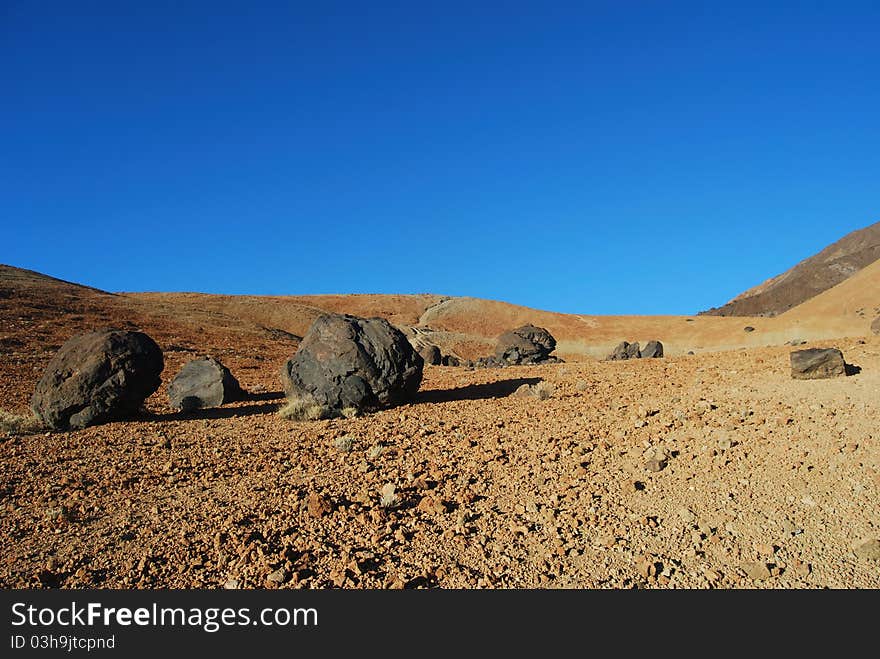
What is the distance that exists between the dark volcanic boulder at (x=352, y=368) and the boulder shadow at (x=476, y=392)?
0.75m

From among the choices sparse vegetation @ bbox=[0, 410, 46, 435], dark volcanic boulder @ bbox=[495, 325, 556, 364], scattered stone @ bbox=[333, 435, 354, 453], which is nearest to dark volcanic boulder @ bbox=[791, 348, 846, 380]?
scattered stone @ bbox=[333, 435, 354, 453]

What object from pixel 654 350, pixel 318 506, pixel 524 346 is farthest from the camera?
pixel 654 350

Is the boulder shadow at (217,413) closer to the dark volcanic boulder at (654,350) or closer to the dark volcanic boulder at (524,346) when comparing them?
the dark volcanic boulder at (524,346)

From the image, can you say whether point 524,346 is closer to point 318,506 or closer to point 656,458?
point 656,458

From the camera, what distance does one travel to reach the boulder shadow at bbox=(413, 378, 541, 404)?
13.2 m

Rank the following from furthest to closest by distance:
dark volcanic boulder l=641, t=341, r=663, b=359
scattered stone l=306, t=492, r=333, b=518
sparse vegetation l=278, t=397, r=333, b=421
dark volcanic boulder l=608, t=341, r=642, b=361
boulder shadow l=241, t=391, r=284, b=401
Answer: dark volcanic boulder l=608, t=341, r=642, b=361 → dark volcanic boulder l=641, t=341, r=663, b=359 → boulder shadow l=241, t=391, r=284, b=401 → sparse vegetation l=278, t=397, r=333, b=421 → scattered stone l=306, t=492, r=333, b=518

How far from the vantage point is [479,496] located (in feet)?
21.5

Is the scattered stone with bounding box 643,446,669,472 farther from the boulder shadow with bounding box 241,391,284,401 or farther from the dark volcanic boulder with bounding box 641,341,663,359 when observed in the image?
the dark volcanic boulder with bounding box 641,341,663,359

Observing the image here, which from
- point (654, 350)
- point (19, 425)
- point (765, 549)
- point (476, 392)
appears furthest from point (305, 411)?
point (654, 350)

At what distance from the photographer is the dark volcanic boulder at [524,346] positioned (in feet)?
99.2

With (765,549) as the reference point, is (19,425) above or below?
above

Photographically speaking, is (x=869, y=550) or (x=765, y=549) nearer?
(x=869, y=550)

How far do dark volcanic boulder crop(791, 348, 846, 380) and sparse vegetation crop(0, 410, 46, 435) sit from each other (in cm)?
1452

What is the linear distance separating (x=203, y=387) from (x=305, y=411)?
392 centimetres
